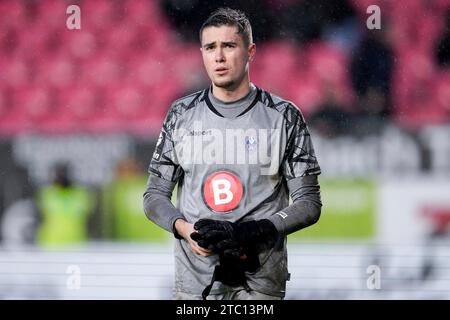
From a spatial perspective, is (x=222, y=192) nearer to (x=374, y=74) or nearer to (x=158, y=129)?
(x=158, y=129)

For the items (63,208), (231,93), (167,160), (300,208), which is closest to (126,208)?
(63,208)

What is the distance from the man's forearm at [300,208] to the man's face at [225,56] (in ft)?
1.19

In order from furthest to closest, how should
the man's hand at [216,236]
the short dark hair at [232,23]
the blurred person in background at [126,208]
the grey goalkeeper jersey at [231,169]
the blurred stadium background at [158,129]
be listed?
1. the blurred person in background at [126,208]
2. the blurred stadium background at [158,129]
3. the short dark hair at [232,23]
4. the grey goalkeeper jersey at [231,169]
5. the man's hand at [216,236]

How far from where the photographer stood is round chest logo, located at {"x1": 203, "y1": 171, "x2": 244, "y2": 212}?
93.3 inches

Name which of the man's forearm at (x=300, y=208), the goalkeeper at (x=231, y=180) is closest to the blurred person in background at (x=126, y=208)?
the goalkeeper at (x=231, y=180)

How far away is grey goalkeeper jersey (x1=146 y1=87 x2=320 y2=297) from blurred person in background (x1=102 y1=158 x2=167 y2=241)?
874 millimetres

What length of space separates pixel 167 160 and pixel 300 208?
43 centimetres

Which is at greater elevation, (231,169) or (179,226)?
(231,169)

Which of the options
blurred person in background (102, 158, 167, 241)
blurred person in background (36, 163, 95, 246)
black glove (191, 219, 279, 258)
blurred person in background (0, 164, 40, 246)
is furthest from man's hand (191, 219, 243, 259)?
blurred person in background (0, 164, 40, 246)

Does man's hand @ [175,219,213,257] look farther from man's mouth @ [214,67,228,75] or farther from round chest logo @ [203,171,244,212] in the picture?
man's mouth @ [214,67,228,75]

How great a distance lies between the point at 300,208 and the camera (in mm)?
2344

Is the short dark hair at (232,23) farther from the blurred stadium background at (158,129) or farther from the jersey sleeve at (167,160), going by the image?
the blurred stadium background at (158,129)

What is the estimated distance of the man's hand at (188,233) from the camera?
7.44ft

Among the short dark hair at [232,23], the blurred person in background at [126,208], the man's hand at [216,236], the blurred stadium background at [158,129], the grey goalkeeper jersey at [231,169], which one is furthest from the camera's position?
the blurred person in background at [126,208]
